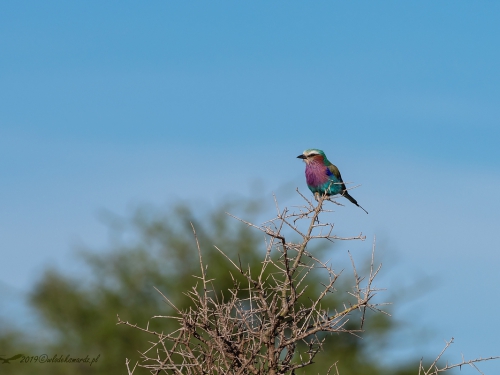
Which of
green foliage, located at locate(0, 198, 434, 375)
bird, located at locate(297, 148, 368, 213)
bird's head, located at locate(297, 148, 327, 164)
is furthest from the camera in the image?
Result: green foliage, located at locate(0, 198, 434, 375)

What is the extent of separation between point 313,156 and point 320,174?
0.38 meters

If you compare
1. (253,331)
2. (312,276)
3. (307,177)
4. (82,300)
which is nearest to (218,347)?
(253,331)

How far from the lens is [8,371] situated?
2150 cm

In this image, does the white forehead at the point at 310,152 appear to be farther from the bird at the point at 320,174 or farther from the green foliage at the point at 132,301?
the green foliage at the point at 132,301

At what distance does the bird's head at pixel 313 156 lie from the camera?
350 inches

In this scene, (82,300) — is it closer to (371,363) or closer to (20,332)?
(20,332)

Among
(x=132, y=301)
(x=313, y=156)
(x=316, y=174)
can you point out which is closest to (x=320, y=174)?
(x=316, y=174)

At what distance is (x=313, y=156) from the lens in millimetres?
8945

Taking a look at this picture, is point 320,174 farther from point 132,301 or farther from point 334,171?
point 132,301

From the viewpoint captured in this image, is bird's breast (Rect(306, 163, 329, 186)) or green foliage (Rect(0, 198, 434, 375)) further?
green foliage (Rect(0, 198, 434, 375))

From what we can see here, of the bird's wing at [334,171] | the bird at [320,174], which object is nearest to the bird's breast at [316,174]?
the bird at [320,174]

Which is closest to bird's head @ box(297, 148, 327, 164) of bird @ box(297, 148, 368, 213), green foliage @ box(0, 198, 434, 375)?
bird @ box(297, 148, 368, 213)

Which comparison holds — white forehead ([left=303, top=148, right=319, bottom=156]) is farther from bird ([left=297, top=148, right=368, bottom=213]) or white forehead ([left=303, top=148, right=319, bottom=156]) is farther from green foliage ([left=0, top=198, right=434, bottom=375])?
green foliage ([left=0, top=198, right=434, bottom=375])

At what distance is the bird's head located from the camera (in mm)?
8883
